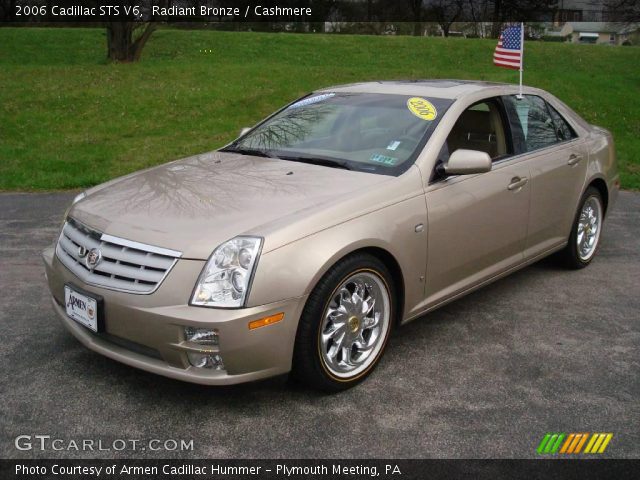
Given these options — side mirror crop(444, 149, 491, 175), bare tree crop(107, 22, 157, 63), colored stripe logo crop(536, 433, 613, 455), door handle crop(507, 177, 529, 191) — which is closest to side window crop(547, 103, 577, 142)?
door handle crop(507, 177, 529, 191)

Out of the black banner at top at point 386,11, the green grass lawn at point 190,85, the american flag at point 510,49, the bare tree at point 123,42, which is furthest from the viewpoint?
the black banner at top at point 386,11

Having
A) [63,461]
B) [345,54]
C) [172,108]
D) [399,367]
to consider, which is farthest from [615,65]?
[63,461]

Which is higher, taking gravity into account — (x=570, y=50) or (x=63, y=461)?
(x=570, y=50)

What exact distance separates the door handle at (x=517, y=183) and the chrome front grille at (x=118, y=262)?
7.86 feet

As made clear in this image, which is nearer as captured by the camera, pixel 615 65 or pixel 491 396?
pixel 491 396

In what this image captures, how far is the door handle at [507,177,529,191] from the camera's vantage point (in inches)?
181

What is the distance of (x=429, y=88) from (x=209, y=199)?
1.92m

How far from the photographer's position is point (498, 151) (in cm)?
475

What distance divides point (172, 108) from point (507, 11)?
3542 centimetres

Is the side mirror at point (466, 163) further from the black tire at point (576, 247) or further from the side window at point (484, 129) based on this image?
the black tire at point (576, 247)

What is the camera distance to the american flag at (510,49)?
657cm

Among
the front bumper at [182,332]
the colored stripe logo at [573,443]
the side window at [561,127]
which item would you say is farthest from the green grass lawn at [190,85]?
the colored stripe logo at [573,443]

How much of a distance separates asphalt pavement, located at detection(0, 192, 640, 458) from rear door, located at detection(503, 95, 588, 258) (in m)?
0.58

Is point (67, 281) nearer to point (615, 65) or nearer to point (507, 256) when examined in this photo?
point (507, 256)
